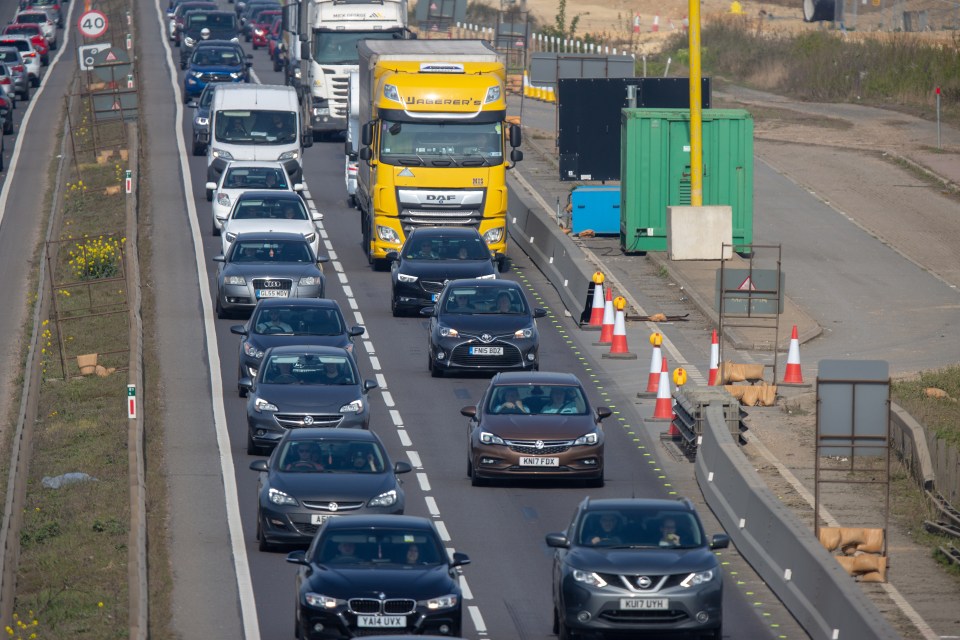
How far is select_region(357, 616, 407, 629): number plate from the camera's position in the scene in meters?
16.6

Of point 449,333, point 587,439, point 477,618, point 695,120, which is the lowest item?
point 477,618

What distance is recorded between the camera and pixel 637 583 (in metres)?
17.2

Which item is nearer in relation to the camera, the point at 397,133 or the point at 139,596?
the point at 139,596

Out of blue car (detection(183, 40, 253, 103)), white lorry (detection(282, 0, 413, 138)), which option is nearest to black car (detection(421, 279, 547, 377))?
white lorry (detection(282, 0, 413, 138))

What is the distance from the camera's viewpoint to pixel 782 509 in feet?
67.5

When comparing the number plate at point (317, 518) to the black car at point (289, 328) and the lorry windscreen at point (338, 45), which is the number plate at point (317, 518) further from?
the lorry windscreen at point (338, 45)

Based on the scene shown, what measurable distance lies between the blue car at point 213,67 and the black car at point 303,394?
38958mm

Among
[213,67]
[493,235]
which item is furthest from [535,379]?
[213,67]

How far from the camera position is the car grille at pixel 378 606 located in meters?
16.7

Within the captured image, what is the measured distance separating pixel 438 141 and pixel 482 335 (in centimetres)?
887

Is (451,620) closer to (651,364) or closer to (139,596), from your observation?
(139,596)

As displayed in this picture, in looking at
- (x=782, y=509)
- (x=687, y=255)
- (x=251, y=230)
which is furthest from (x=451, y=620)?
(x=687, y=255)

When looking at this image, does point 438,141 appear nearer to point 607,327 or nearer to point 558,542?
point 607,327

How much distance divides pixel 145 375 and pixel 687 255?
45.9 ft
